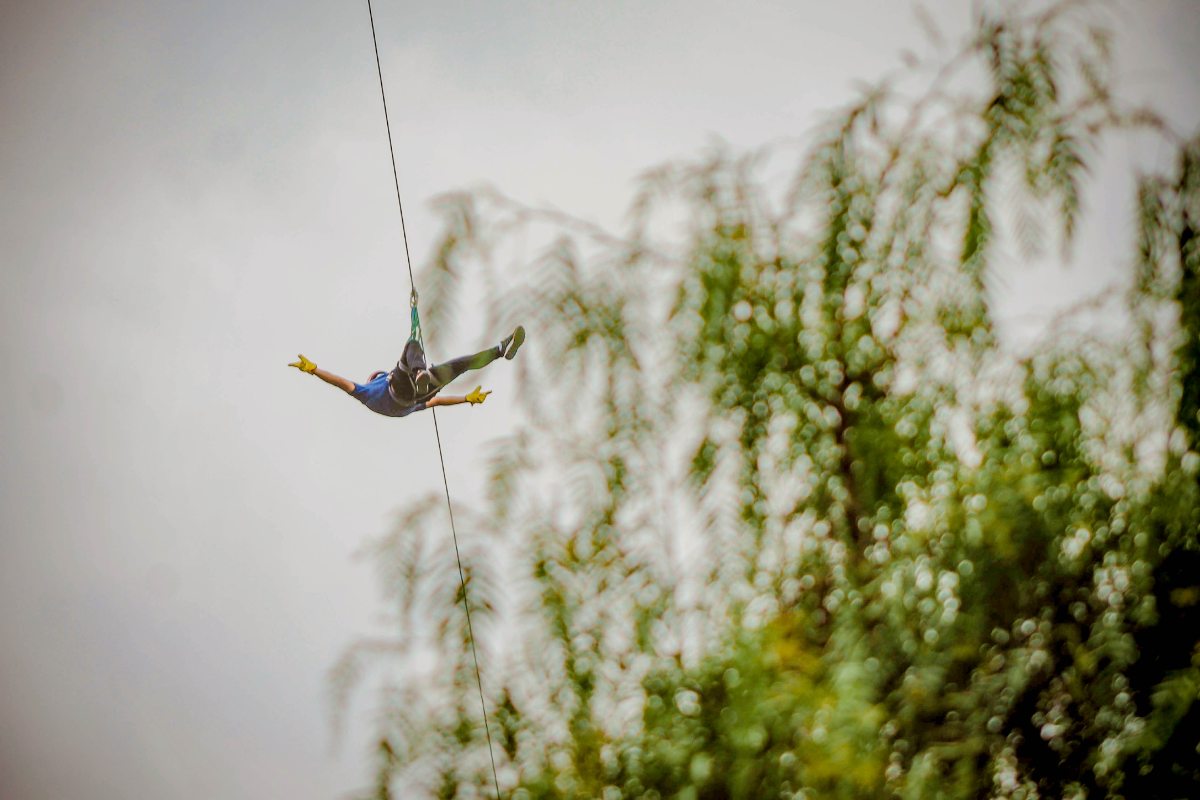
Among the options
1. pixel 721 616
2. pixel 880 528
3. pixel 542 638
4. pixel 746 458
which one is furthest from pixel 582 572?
pixel 880 528

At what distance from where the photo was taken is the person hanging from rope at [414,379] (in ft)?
4.68

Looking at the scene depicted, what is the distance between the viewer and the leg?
1.42m

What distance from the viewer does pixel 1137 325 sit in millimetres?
1398

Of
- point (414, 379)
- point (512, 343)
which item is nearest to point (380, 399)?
point (414, 379)

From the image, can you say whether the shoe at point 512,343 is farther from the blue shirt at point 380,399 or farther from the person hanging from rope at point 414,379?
the blue shirt at point 380,399

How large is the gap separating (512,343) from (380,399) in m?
0.27

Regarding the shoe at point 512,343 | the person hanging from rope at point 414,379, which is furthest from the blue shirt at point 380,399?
the shoe at point 512,343

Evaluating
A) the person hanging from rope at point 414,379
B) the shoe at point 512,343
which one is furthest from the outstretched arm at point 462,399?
the shoe at point 512,343

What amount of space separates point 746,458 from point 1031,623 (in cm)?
47

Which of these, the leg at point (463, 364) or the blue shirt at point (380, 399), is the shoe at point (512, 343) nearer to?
the leg at point (463, 364)

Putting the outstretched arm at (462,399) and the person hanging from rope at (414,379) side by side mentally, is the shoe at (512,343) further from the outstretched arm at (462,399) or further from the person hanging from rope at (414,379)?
the outstretched arm at (462,399)

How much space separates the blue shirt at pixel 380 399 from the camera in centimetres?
150

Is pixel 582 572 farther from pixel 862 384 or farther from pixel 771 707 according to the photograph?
pixel 862 384

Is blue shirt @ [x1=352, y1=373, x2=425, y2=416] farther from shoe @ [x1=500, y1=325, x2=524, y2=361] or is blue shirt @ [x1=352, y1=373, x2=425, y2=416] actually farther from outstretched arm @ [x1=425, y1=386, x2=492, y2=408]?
shoe @ [x1=500, y1=325, x2=524, y2=361]
